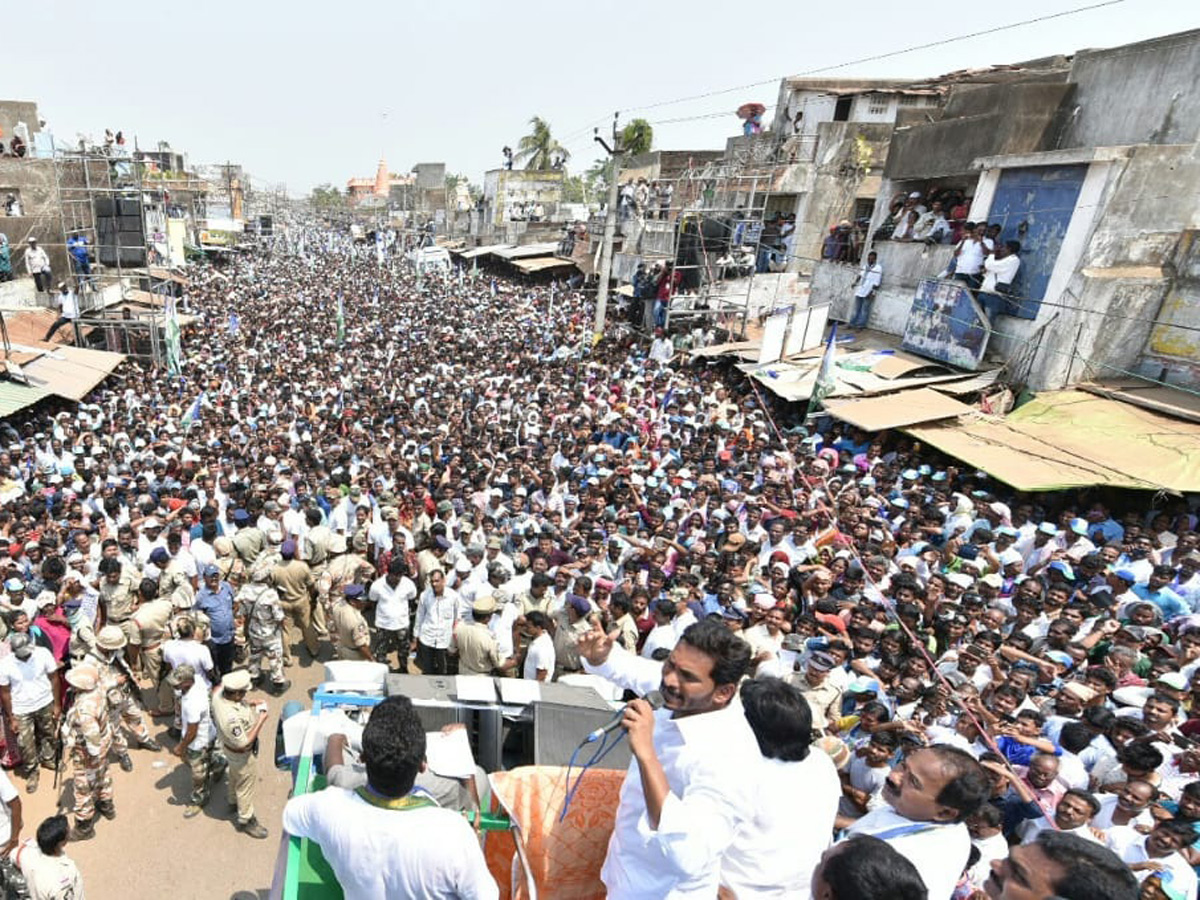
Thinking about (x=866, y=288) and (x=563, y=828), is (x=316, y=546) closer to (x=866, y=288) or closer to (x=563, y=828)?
(x=563, y=828)

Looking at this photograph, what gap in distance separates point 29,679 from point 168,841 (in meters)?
1.49

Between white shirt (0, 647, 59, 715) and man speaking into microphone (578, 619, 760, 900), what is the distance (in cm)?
479

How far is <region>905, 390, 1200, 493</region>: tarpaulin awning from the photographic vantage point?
7.52 meters

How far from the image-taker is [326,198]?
444 feet

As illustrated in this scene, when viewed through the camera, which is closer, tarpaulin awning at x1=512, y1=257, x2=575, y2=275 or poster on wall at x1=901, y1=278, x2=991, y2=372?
poster on wall at x1=901, y1=278, x2=991, y2=372

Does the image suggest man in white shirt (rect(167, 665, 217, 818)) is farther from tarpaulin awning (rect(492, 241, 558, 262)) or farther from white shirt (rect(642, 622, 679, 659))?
tarpaulin awning (rect(492, 241, 558, 262))

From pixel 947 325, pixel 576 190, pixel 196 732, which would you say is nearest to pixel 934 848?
pixel 196 732

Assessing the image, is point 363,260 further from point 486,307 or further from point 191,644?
point 191,644

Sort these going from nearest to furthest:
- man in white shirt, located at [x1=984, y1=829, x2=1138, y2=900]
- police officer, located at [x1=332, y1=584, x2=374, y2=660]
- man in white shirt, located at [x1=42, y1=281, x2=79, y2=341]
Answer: man in white shirt, located at [x1=984, y1=829, x2=1138, y2=900], police officer, located at [x1=332, y1=584, x2=374, y2=660], man in white shirt, located at [x1=42, y1=281, x2=79, y2=341]

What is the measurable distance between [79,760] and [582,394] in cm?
1006

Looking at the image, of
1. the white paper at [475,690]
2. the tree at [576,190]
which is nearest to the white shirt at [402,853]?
the white paper at [475,690]

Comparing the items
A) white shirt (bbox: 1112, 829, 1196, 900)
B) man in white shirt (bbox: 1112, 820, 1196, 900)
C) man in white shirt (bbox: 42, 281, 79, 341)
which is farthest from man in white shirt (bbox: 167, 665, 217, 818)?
man in white shirt (bbox: 42, 281, 79, 341)

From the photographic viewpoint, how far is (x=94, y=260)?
58.4ft

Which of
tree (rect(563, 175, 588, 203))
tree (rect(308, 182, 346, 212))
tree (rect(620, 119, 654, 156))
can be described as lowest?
tree (rect(308, 182, 346, 212))
